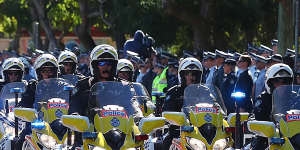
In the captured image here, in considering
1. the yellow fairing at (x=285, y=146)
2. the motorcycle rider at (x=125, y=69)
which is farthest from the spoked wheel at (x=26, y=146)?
the yellow fairing at (x=285, y=146)

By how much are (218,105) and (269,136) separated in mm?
1855

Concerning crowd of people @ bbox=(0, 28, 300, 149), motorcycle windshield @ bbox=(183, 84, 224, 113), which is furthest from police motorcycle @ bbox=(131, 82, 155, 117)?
motorcycle windshield @ bbox=(183, 84, 224, 113)

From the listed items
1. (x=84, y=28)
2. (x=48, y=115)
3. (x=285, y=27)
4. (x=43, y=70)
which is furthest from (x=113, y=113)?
(x=84, y=28)

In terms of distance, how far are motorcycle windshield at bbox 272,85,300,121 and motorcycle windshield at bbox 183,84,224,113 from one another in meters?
1.30

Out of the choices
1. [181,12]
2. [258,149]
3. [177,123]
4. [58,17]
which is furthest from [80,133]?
[58,17]

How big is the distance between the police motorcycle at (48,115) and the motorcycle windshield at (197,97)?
157 centimetres

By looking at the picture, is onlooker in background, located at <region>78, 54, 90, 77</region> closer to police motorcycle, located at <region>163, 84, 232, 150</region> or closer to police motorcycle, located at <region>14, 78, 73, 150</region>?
police motorcycle, located at <region>14, 78, 73, 150</region>

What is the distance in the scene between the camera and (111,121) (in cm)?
850

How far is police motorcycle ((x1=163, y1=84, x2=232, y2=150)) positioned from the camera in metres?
9.38

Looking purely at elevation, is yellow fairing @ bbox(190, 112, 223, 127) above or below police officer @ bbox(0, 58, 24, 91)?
below

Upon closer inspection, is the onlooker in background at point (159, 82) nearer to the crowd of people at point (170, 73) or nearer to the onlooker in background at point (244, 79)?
the crowd of people at point (170, 73)

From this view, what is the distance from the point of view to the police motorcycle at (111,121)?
8.17 meters

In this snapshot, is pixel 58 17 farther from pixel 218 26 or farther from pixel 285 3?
pixel 285 3

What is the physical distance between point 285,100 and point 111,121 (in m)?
2.00
